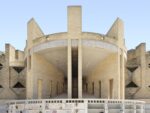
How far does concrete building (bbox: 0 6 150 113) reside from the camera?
23.4m

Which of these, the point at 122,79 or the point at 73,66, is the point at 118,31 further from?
the point at 73,66

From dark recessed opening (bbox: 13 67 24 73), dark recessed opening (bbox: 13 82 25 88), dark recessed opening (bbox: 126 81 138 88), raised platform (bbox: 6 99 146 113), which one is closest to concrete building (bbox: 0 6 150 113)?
dark recessed opening (bbox: 13 82 25 88)

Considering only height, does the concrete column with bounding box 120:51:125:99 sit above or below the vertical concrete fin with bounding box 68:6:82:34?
below

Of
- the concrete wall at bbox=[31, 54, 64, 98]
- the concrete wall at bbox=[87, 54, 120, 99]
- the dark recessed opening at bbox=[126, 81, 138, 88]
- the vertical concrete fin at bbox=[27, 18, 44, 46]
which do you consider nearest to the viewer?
the concrete wall at bbox=[87, 54, 120, 99]

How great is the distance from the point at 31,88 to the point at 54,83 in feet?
15.0

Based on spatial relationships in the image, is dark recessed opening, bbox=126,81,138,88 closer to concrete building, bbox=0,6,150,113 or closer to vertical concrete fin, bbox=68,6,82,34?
concrete building, bbox=0,6,150,113

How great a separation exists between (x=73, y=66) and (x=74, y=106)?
796cm

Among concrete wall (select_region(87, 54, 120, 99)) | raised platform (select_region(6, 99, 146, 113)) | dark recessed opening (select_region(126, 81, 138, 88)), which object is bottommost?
raised platform (select_region(6, 99, 146, 113))

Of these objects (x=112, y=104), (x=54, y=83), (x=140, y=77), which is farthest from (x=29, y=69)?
(x=140, y=77)

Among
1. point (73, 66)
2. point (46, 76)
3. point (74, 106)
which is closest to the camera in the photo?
point (74, 106)

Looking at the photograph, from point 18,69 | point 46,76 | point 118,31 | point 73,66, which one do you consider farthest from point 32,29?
Answer: point 18,69

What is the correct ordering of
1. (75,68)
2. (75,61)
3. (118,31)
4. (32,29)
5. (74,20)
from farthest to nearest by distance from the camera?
(75,68)
(32,29)
(75,61)
(118,31)
(74,20)

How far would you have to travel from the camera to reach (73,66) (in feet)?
90.5

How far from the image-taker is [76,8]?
923 inches
